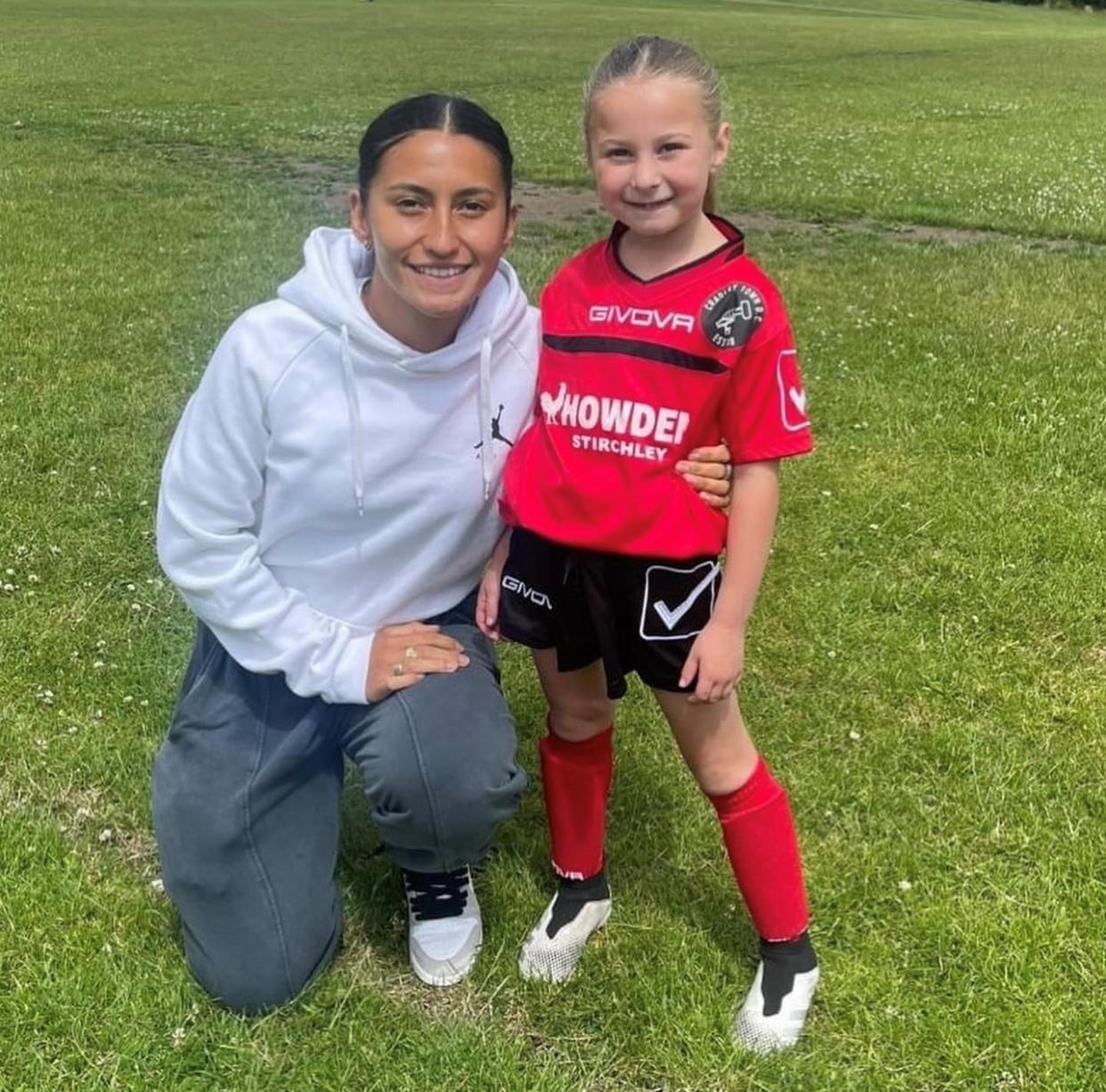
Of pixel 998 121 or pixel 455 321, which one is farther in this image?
pixel 998 121

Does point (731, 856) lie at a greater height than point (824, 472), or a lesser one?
greater

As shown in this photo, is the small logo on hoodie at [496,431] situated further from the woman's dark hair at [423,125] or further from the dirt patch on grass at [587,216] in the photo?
the dirt patch on grass at [587,216]

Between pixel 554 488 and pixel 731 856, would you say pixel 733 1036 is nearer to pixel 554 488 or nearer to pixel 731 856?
pixel 731 856

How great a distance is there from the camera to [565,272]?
2715 mm

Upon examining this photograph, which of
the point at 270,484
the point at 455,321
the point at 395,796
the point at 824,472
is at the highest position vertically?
the point at 455,321

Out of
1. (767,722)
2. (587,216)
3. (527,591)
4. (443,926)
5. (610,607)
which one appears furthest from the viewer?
(587,216)

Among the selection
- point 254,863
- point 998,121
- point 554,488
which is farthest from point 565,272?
point 998,121

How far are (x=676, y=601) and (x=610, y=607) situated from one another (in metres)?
0.13

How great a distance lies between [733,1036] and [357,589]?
4.15ft

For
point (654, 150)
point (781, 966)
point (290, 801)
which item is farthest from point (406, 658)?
point (654, 150)

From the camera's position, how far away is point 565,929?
9.96ft

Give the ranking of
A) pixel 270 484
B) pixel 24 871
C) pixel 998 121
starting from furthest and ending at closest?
pixel 998 121
pixel 24 871
pixel 270 484

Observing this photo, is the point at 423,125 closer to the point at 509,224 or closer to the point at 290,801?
the point at 509,224

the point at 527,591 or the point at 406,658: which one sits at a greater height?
the point at 527,591
